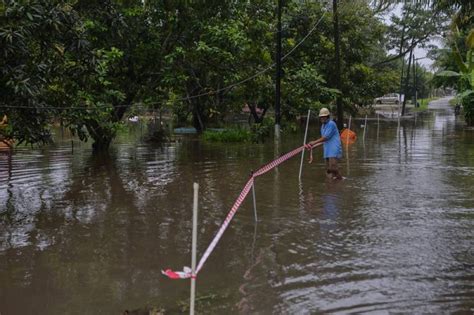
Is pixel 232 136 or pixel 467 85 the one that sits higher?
pixel 467 85

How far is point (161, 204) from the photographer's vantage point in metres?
9.78

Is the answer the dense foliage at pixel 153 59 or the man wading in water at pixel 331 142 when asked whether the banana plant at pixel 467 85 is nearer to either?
the dense foliage at pixel 153 59

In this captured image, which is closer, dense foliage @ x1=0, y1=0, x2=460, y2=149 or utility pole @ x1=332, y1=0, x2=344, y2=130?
dense foliage @ x1=0, y1=0, x2=460, y2=149

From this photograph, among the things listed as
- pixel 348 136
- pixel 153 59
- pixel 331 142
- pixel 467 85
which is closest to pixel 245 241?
pixel 331 142

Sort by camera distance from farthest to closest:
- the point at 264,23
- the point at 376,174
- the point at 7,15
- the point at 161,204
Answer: the point at 264,23
the point at 376,174
the point at 161,204
the point at 7,15

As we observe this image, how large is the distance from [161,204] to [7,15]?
4.02m

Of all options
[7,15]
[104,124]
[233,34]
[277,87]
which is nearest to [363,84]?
[277,87]

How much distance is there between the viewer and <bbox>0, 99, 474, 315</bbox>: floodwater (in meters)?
5.27

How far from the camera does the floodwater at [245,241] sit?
5.27 meters

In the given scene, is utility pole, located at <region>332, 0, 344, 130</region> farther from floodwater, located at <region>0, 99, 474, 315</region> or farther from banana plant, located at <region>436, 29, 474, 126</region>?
floodwater, located at <region>0, 99, 474, 315</region>

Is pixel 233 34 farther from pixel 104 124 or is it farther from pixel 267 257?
pixel 267 257

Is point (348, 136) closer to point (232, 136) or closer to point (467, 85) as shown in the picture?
point (232, 136)

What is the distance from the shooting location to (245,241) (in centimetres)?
725

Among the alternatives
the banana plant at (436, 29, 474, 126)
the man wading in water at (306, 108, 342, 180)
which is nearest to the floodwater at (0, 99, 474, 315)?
the man wading in water at (306, 108, 342, 180)
